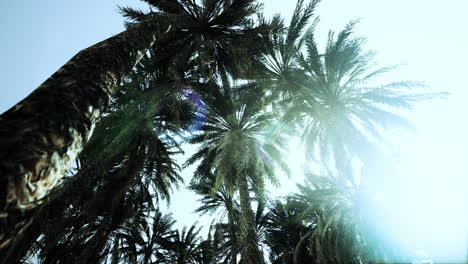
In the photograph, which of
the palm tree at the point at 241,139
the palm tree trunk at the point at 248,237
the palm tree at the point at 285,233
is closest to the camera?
the palm tree trunk at the point at 248,237

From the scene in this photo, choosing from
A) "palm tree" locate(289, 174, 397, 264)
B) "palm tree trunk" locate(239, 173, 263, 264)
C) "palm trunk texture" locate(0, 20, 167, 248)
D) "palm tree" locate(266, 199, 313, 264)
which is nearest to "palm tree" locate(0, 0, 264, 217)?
"palm trunk texture" locate(0, 20, 167, 248)

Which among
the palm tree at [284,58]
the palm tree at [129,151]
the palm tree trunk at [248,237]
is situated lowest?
the palm tree trunk at [248,237]

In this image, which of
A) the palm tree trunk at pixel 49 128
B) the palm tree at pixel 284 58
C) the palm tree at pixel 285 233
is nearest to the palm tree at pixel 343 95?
the palm tree at pixel 284 58

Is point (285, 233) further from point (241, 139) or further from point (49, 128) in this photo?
point (49, 128)

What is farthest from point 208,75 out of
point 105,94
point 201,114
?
point 105,94

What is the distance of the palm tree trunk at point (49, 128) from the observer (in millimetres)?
1017

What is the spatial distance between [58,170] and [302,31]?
409 inches

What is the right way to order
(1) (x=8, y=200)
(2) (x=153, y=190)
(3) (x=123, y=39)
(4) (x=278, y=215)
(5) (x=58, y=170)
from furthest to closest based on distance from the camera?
(4) (x=278, y=215), (2) (x=153, y=190), (3) (x=123, y=39), (5) (x=58, y=170), (1) (x=8, y=200)

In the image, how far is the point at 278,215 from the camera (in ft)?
47.2

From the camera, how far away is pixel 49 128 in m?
1.21

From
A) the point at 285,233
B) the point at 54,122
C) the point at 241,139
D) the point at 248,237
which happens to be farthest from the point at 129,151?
the point at 54,122

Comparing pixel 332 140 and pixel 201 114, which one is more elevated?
pixel 201 114

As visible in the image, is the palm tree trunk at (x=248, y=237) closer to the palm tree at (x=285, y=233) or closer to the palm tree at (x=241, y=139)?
the palm tree at (x=241, y=139)

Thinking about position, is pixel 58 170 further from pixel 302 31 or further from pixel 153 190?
pixel 153 190
